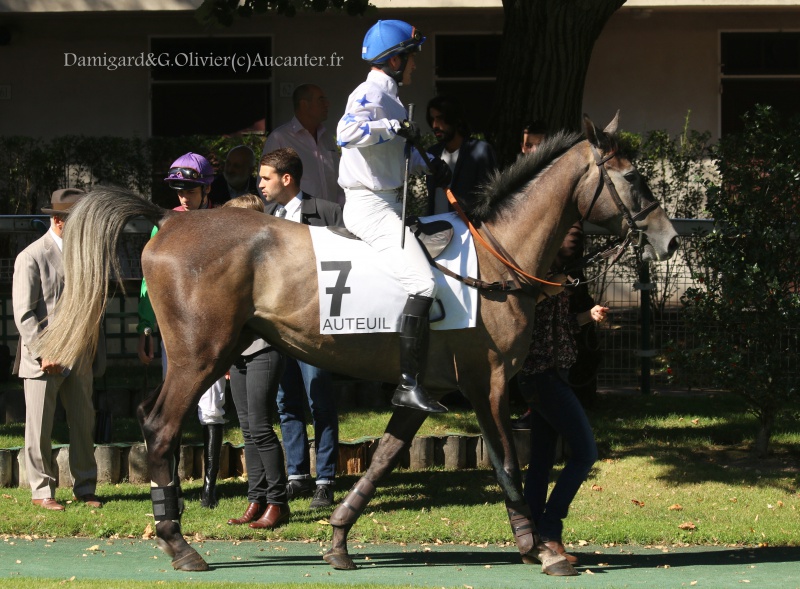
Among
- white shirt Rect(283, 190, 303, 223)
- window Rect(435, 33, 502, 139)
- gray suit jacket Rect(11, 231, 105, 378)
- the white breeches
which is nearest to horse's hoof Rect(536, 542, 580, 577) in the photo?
the white breeches

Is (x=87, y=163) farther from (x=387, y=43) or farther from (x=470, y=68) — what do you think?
(x=387, y=43)

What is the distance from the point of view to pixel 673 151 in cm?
1427

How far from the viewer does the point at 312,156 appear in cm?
970

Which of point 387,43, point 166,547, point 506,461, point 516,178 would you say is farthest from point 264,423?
point 387,43

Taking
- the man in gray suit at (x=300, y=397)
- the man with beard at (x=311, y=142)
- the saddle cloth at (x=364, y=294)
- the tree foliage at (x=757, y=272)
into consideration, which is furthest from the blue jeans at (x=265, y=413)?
the tree foliage at (x=757, y=272)

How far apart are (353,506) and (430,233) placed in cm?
161

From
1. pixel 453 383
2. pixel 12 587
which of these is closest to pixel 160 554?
pixel 12 587

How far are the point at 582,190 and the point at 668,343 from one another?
10.1ft

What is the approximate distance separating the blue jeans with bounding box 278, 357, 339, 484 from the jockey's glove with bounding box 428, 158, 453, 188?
1.97 m

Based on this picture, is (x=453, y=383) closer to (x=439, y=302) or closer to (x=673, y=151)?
(x=439, y=302)

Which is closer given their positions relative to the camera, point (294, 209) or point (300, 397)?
point (294, 209)

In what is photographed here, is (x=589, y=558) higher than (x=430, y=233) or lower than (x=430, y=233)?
lower

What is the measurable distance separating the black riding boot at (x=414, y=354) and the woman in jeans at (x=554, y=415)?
0.63 metres

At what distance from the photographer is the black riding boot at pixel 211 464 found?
7867 mm
